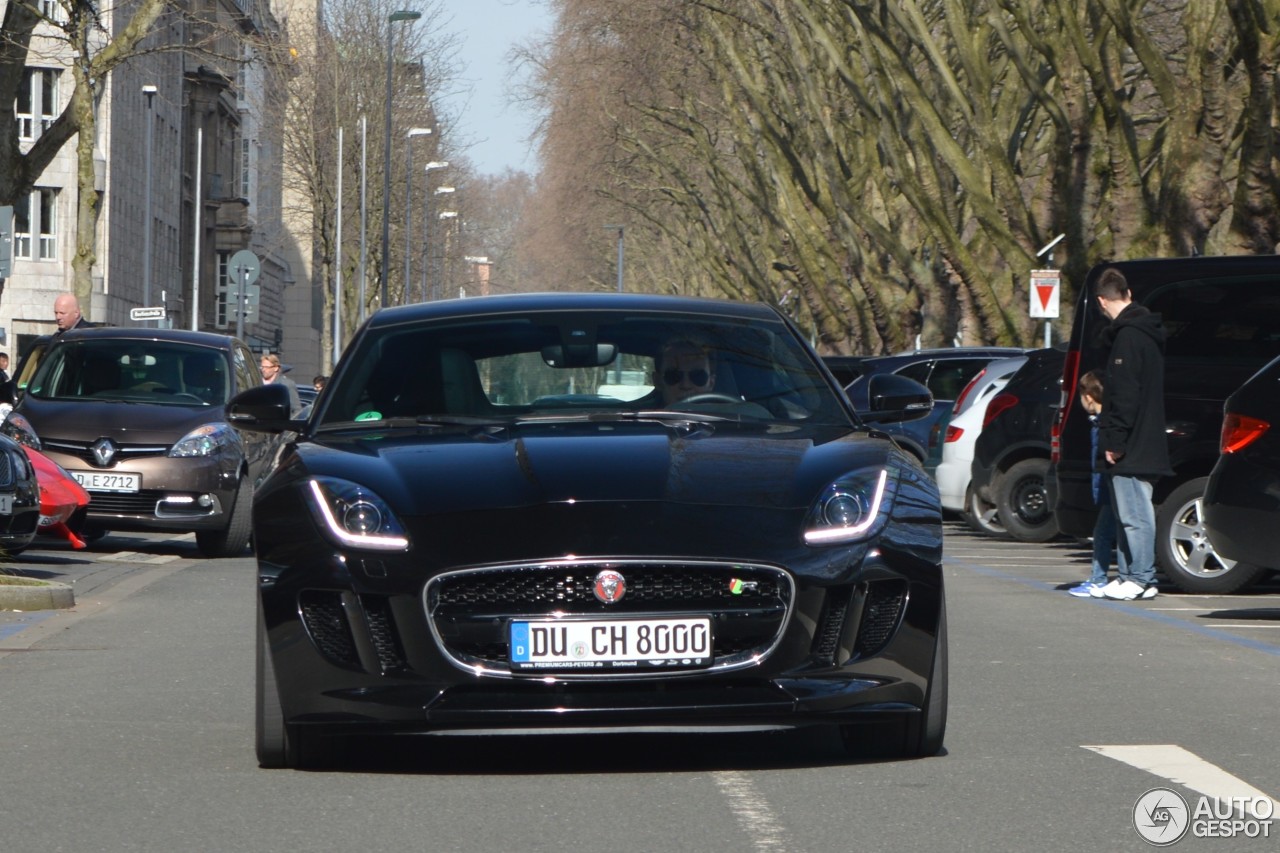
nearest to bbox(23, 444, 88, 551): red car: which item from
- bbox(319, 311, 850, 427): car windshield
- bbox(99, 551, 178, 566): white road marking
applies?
bbox(99, 551, 178, 566): white road marking

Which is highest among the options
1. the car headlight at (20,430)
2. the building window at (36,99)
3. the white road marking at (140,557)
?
the building window at (36,99)

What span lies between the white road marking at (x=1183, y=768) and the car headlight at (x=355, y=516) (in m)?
2.28

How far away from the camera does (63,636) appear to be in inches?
462

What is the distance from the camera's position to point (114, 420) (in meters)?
17.8

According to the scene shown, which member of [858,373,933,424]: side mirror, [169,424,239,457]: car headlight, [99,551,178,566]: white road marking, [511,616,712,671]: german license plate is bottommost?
[99,551,178,566]: white road marking

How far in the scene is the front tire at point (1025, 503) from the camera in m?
19.7

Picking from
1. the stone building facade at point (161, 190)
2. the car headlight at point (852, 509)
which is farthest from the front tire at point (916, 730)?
the stone building facade at point (161, 190)

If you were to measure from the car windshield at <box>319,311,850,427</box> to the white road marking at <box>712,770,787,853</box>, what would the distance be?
49.6 inches

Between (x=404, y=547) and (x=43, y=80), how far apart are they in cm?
6104

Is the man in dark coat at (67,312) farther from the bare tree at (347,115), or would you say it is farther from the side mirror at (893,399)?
the bare tree at (347,115)

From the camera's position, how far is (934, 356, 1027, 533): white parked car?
20484mm

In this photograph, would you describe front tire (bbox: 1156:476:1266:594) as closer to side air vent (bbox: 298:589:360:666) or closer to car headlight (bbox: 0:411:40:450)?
car headlight (bbox: 0:411:40:450)

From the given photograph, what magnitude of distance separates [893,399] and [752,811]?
217cm

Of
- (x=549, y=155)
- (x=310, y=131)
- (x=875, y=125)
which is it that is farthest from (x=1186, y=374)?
(x=310, y=131)
